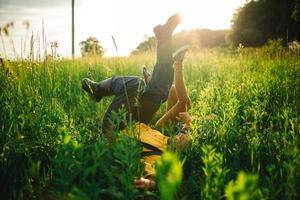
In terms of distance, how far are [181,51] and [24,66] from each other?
1.58m

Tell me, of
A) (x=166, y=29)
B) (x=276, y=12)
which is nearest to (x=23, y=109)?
(x=166, y=29)

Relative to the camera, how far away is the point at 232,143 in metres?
2.54

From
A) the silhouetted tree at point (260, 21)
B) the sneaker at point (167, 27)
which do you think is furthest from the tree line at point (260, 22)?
the sneaker at point (167, 27)

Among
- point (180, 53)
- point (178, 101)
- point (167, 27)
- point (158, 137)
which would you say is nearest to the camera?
point (158, 137)

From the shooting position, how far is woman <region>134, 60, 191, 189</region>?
2271 millimetres

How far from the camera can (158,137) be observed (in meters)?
3.15

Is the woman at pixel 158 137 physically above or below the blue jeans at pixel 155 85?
below

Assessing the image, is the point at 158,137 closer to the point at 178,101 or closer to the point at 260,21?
the point at 178,101

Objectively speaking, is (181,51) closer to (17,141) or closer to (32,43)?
(32,43)

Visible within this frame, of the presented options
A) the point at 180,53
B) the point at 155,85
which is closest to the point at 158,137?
the point at 155,85

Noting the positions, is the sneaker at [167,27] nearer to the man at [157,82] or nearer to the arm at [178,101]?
the man at [157,82]

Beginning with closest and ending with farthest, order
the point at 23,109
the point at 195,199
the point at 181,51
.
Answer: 1. the point at 195,199
2. the point at 23,109
3. the point at 181,51

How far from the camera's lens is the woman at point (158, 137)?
89.4 inches

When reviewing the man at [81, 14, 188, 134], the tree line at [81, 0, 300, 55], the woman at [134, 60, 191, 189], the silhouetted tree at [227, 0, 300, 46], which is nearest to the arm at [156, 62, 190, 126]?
the woman at [134, 60, 191, 189]
